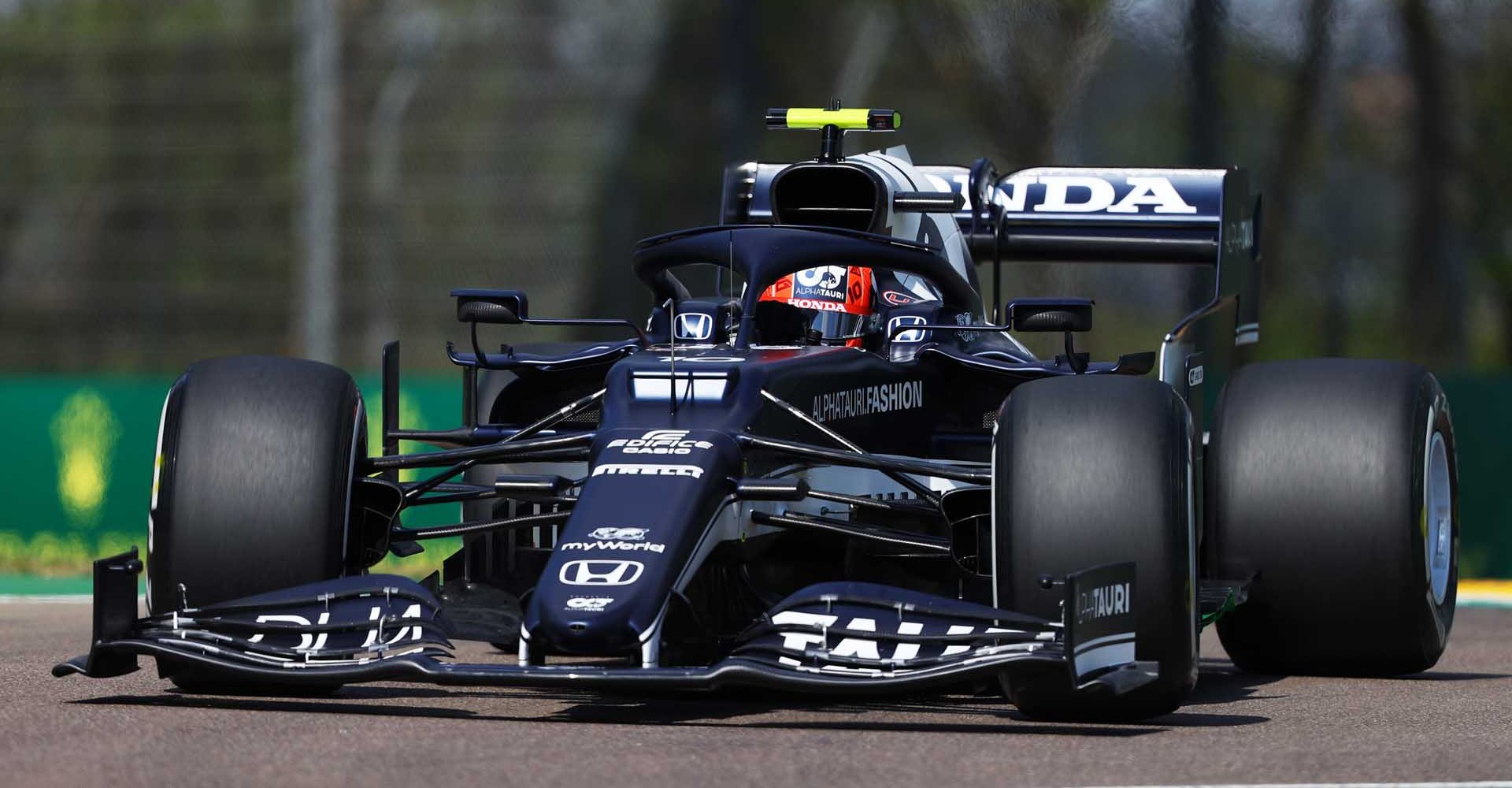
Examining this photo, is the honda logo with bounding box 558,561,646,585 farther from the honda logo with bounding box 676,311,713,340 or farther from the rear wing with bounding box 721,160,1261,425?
the rear wing with bounding box 721,160,1261,425

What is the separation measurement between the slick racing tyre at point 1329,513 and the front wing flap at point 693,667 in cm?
165

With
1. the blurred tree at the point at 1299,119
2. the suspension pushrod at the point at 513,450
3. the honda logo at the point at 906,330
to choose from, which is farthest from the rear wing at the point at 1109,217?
the blurred tree at the point at 1299,119

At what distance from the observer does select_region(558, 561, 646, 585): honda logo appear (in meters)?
6.36

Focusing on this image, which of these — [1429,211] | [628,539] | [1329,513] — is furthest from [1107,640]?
[1429,211]

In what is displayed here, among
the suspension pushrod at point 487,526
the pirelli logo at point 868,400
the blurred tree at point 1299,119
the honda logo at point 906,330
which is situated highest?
the blurred tree at point 1299,119

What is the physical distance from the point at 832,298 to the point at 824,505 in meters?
1.21

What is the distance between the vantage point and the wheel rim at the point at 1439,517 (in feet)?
27.3

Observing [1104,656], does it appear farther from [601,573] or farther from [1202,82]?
[1202,82]

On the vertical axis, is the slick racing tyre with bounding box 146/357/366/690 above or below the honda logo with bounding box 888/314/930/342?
below

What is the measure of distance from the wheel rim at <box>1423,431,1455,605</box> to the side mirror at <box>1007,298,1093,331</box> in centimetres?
152

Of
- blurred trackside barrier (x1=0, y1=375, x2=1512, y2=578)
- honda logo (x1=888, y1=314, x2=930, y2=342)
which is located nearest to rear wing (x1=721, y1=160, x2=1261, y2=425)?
honda logo (x1=888, y1=314, x2=930, y2=342)

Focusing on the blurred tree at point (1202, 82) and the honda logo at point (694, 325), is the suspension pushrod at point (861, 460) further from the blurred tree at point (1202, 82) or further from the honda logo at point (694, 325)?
the blurred tree at point (1202, 82)

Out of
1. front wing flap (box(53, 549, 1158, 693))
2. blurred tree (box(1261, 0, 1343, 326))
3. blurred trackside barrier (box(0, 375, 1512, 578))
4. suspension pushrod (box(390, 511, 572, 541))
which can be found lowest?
blurred trackside barrier (box(0, 375, 1512, 578))

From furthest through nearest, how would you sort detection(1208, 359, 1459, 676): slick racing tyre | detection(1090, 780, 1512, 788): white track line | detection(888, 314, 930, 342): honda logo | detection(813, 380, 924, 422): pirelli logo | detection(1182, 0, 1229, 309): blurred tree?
detection(1182, 0, 1229, 309): blurred tree < detection(888, 314, 930, 342): honda logo < detection(1208, 359, 1459, 676): slick racing tyre < detection(813, 380, 924, 422): pirelli logo < detection(1090, 780, 1512, 788): white track line
